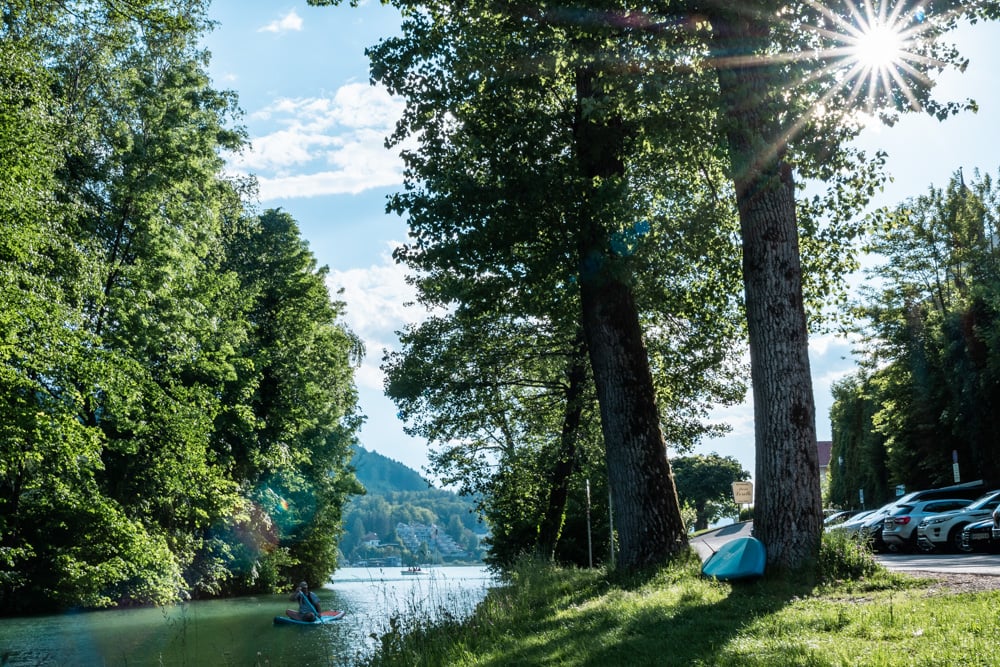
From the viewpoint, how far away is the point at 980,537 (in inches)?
853

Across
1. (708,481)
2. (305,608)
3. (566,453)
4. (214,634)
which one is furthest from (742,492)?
(708,481)

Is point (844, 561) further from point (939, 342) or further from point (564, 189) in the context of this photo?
point (939, 342)

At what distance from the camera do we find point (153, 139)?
87.1ft

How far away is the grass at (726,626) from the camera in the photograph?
22.0 ft

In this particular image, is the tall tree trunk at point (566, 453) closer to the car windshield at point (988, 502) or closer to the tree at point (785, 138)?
the car windshield at point (988, 502)

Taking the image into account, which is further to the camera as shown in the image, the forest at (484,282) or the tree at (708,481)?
the tree at (708,481)

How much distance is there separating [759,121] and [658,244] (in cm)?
421

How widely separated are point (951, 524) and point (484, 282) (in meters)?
16.6

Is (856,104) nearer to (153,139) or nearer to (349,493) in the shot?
(153,139)

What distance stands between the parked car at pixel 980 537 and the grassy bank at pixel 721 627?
39.4 ft

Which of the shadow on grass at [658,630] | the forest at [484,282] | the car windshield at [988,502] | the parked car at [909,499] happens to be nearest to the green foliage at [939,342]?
the forest at [484,282]

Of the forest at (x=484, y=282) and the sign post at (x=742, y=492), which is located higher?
the forest at (x=484, y=282)

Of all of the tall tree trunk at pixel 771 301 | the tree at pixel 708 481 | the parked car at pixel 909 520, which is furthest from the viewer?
the tree at pixel 708 481

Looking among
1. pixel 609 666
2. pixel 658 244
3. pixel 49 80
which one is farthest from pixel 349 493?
pixel 609 666
